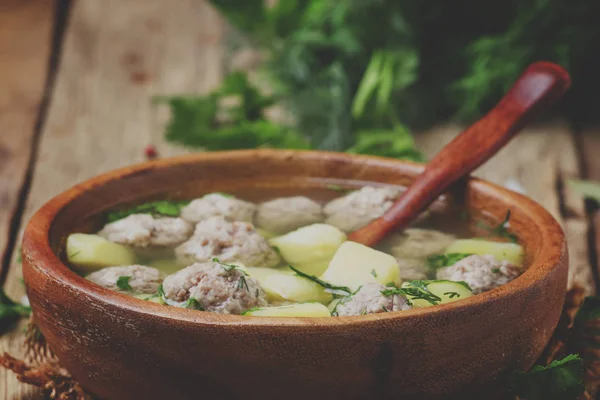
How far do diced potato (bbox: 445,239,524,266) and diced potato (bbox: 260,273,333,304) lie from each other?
0.43 meters

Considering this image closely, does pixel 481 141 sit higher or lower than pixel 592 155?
higher

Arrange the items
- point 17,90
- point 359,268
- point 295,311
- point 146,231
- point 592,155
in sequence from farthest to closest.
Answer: point 17,90 → point 592,155 → point 146,231 → point 359,268 → point 295,311

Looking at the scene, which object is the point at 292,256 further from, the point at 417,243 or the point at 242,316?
the point at 242,316

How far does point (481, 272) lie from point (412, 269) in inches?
6.4

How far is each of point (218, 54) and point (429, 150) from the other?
1.48 meters

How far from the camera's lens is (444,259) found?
6.27ft

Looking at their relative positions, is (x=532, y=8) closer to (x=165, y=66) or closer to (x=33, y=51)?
(x=165, y=66)

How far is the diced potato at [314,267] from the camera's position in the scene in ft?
5.95

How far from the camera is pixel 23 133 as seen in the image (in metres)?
3.79

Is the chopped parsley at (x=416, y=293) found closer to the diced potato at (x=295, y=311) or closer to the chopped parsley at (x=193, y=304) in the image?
the diced potato at (x=295, y=311)

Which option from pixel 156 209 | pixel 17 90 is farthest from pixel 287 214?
pixel 17 90

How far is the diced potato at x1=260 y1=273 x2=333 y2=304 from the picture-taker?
1.66 metres

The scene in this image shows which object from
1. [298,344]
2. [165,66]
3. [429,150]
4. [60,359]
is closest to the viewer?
[298,344]

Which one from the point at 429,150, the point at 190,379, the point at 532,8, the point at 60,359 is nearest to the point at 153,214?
the point at 60,359
